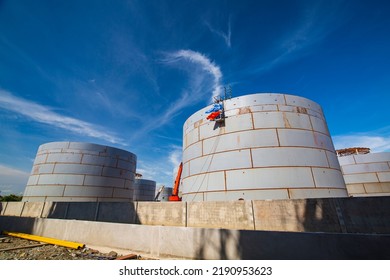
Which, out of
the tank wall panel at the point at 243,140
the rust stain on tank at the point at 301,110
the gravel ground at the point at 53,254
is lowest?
the gravel ground at the point at 53,254

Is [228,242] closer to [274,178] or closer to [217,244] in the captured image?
[217,244]

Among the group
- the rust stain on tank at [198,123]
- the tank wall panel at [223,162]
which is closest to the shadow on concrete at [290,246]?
the tank wall panel at [223,162]

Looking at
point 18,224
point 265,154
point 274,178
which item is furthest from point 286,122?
point 18,224

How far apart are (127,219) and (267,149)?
879 centimetres

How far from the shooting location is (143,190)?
36.1 m

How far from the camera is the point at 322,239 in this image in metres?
3.96

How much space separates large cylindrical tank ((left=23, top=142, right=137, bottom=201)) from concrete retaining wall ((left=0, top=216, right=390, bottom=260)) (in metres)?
11.1

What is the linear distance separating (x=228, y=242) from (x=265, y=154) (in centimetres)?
589

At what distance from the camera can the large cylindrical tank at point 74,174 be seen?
1633cm

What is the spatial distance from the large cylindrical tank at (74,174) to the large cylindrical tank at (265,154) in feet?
35.2

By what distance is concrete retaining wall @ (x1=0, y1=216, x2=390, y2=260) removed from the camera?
374 cm

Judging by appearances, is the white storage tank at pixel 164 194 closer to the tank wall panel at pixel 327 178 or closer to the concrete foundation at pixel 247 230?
the concrete foundation at pixel 247 230

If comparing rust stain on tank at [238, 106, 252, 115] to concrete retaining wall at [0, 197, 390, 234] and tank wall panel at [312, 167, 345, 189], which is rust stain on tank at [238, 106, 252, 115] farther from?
concrete retaining wall at [0, 197, 390, 234]

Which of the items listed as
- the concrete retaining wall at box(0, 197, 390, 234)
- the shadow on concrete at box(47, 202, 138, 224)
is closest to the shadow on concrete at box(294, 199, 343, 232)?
the concrete retaining wall at box(0, 197, 390, 234)
